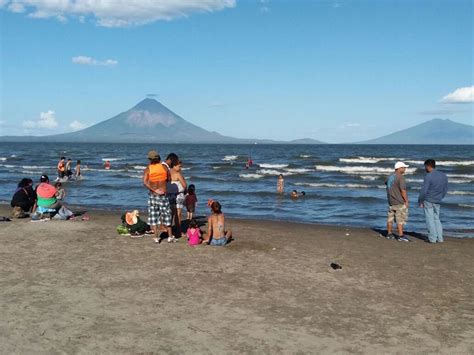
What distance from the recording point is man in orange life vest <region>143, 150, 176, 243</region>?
8977 millimetres

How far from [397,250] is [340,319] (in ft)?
14.7


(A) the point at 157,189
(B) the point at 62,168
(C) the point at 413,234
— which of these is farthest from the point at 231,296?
(B) the point at 62,168

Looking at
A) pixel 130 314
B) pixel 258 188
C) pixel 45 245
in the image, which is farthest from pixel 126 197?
pixel 130 314

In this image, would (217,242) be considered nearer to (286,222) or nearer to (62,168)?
Result: (286,222)

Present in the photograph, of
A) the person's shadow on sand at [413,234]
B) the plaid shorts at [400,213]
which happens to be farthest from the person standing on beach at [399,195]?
the person's shadow on sand at [413,234]

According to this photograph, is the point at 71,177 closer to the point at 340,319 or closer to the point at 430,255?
the point at 430,255

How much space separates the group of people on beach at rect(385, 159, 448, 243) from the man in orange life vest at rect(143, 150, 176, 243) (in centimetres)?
481

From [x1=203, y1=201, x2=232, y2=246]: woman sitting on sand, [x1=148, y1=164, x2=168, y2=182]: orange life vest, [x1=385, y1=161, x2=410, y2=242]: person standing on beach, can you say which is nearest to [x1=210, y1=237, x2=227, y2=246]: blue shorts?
[x1=203, y1=201, x2=232, y2=246]: woman sitting on sand

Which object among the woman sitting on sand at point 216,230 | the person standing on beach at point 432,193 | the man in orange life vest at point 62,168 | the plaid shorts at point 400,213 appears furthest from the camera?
the man in orange life vest at point 62,168

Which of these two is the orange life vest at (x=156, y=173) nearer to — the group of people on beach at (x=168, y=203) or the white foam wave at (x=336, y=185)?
the group of people on beach at (x=168, y=203)

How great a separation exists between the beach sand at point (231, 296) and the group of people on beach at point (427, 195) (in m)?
0.67

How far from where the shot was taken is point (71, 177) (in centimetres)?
2764

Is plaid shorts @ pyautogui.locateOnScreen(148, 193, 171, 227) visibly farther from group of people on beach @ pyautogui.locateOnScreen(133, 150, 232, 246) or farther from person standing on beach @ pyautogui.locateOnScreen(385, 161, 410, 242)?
person standing on beach @ pyautogui.locateOnScreen(385, 161, 410, 242)

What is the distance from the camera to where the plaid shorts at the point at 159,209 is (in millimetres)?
9136
